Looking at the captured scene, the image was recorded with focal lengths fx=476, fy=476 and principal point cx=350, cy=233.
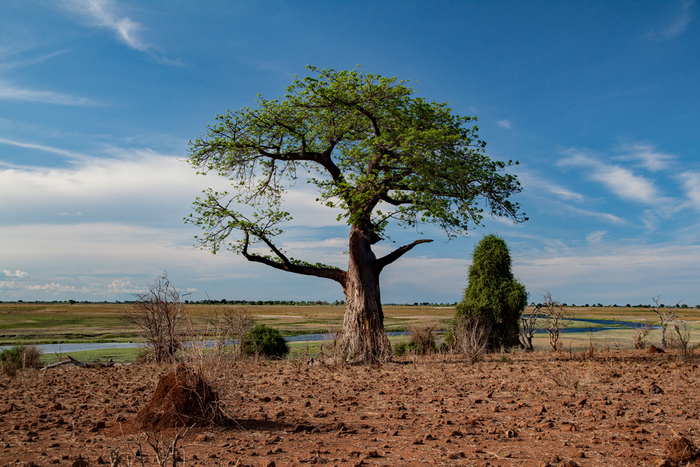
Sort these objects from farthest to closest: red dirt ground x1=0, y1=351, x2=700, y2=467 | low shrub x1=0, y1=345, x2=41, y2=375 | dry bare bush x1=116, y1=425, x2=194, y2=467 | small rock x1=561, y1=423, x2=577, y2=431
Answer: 1. low shrub x1=0, y1=345, x2=41, y2=375
2. small rock x1=561, y1=423, x2=577, y2=431
3. red dirt ground x1=0, y1=351, x2=700, y2=467
4. dry bare bush x1=116, y1=425, x2=194, y2=467

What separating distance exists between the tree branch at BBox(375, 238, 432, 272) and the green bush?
5.06 metres

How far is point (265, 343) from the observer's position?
53.5 feet

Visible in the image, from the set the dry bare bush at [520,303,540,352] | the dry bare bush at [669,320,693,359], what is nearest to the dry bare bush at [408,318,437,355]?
the dry bare bush at [520,303,540,352]

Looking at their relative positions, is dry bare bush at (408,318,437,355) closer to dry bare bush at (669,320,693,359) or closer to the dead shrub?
dry bare bush at (669,320,693,359)

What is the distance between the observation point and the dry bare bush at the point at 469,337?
12.7 meters

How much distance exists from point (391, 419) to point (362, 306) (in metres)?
7.26

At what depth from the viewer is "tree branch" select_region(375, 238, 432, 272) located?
1409 centimetres

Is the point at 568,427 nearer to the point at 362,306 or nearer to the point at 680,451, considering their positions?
the point at 680,451

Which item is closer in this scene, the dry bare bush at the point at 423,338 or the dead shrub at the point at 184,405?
the dead shrub at the point at 184,405

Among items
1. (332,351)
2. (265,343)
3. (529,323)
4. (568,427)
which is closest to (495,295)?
(529,323)

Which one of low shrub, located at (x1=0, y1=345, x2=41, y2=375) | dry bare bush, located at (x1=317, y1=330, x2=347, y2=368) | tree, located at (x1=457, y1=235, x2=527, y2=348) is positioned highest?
tree, located at (x1=457, y1=235, x2=527, y2=348)

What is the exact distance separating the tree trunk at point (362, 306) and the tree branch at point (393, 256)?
13 cm

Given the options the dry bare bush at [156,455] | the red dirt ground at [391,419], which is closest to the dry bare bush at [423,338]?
the red dirt ground at [391,419]

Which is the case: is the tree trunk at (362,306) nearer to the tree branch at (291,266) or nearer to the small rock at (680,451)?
the tree branch at (291,266)
